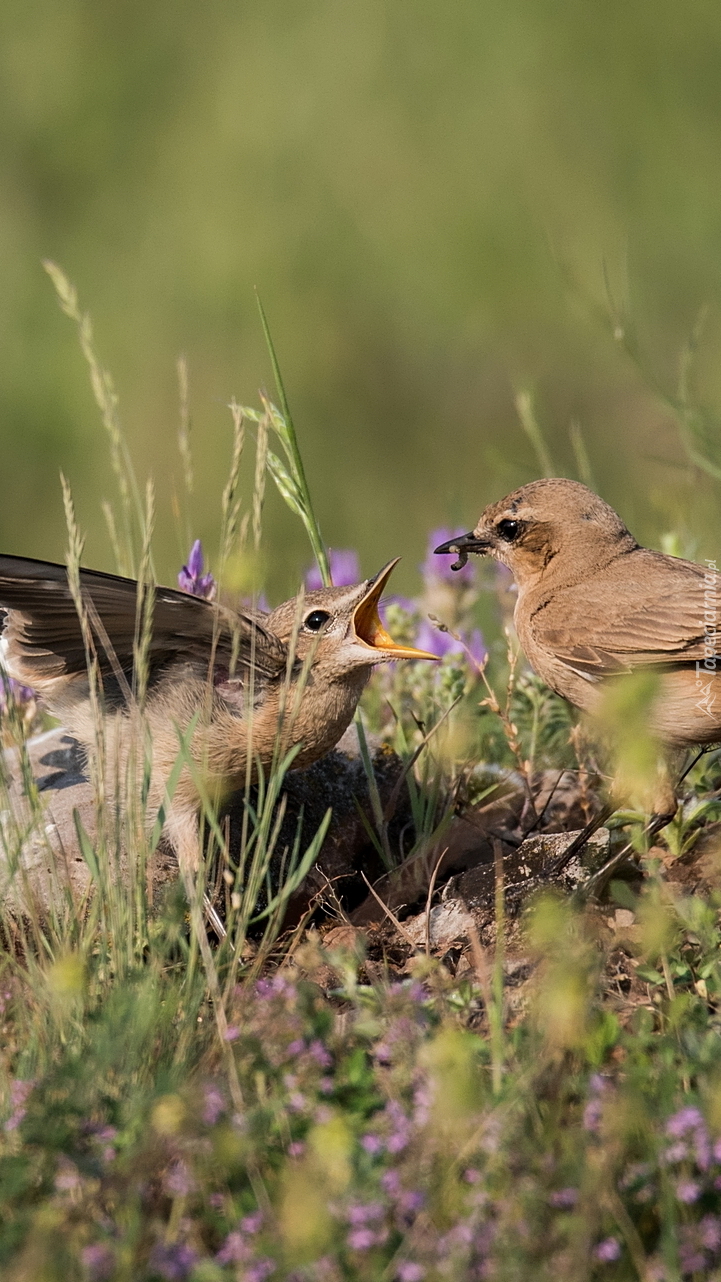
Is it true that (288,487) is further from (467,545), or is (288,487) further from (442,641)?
(442,641)

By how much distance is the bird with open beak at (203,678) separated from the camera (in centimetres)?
445

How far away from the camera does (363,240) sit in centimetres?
1130

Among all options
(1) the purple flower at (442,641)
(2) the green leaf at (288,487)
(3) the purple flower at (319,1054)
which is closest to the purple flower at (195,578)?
(2) the green leaf at (288,487)

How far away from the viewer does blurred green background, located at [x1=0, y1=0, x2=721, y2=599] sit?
1030 cm

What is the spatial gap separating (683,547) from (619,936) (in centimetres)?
262

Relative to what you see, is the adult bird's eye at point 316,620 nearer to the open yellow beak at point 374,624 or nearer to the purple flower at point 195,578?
the open yellow beak at point 374,624

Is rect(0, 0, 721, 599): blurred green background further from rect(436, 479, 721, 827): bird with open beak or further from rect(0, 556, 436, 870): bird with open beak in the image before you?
rect(0, 556, 436, 870): bird with open beak

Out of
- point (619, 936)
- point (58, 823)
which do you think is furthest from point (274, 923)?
point (58, 823)

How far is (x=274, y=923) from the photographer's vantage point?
12.7 feet

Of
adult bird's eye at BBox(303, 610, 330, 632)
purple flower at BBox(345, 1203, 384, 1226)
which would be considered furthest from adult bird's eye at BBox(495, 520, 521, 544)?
purple flower at BBox(345, 1203, 384, 1226)

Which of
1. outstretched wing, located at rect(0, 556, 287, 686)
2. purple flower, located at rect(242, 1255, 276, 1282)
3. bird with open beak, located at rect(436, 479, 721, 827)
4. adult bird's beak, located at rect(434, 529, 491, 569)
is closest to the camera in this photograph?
purple flower, located at rect(242, 1255, 276, 1282)

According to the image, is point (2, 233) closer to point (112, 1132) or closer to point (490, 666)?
point (490, 666)

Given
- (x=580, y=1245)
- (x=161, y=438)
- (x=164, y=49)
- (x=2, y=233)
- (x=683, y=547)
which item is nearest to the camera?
(x=580, y=1245)

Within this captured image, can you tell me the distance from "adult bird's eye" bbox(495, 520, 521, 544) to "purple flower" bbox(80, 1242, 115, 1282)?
328cm
